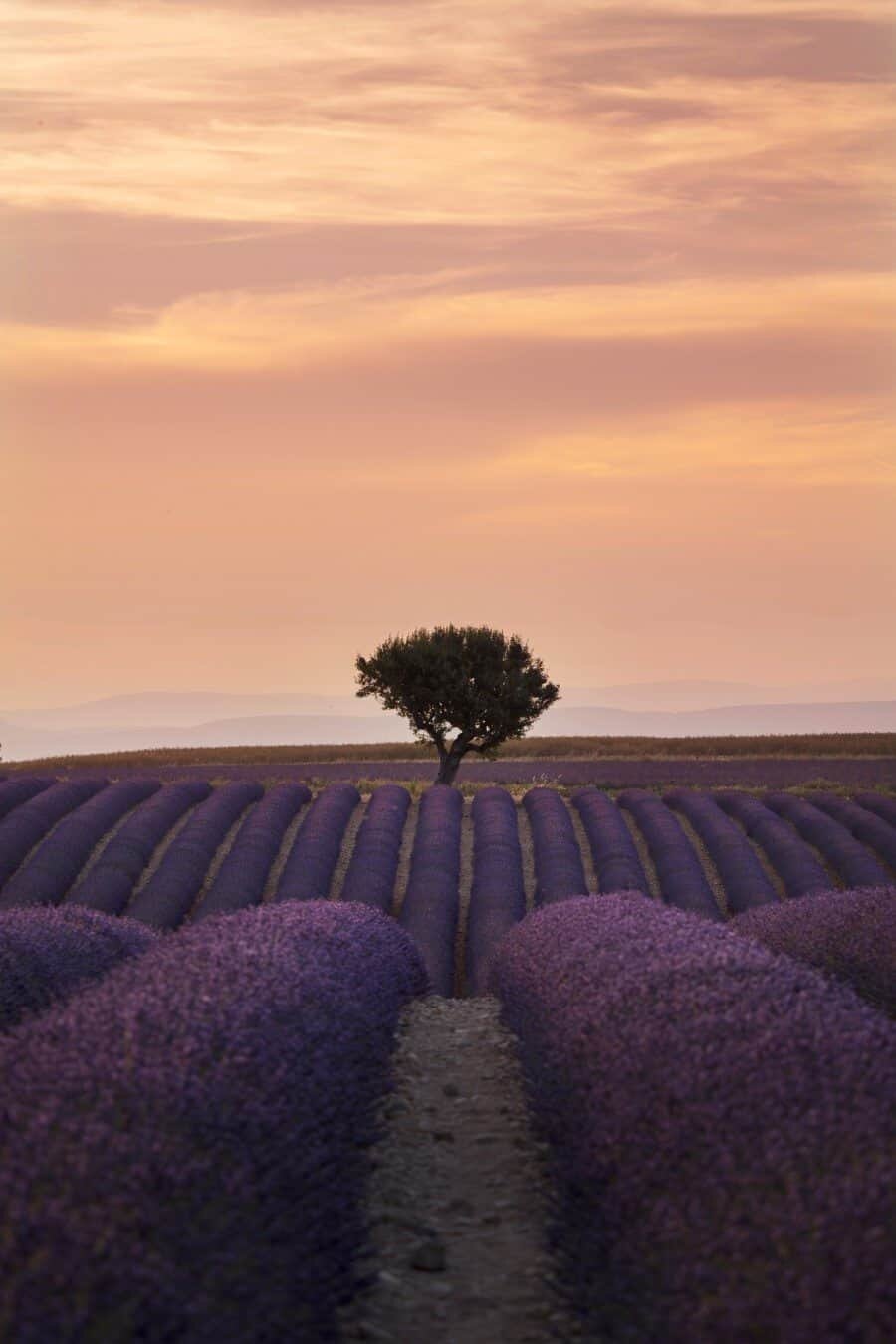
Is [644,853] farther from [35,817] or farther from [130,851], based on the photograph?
[35,817]

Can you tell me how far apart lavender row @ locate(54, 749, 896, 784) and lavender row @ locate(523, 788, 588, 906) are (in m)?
3.46

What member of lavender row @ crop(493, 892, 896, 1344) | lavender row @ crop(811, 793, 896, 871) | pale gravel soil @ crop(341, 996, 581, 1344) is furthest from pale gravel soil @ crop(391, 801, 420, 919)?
lavender row @ crop(493, 892, 896, 1344)

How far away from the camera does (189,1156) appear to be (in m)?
5.85

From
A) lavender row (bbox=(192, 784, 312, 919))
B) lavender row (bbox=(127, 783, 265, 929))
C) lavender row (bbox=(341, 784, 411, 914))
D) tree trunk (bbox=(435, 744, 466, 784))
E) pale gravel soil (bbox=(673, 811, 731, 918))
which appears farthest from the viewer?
tree trunk (bbox=(435, 744, 466, 784))

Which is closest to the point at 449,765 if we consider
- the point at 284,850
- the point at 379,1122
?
the point at 284,850

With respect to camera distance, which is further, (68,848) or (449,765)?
(449,765)

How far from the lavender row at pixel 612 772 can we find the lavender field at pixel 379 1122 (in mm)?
16040

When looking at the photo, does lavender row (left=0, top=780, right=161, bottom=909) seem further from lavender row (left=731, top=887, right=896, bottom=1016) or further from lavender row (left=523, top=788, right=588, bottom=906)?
lavender row (left=731, top=887, right=896, bottom=1016)

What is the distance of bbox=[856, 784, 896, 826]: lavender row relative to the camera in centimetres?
2564

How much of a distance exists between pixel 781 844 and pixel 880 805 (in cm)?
403

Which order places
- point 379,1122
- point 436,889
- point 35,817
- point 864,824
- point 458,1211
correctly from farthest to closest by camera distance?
point 864,824 → point 35,817 → point 436,889 → point 379,1122 → point 458,1211

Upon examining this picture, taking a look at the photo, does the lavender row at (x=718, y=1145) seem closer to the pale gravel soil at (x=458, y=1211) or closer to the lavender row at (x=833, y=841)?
the pale gravel soil at (x=458, y=1211)

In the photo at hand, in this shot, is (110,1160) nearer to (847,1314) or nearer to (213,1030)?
(213,1030)

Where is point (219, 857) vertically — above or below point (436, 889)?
above
